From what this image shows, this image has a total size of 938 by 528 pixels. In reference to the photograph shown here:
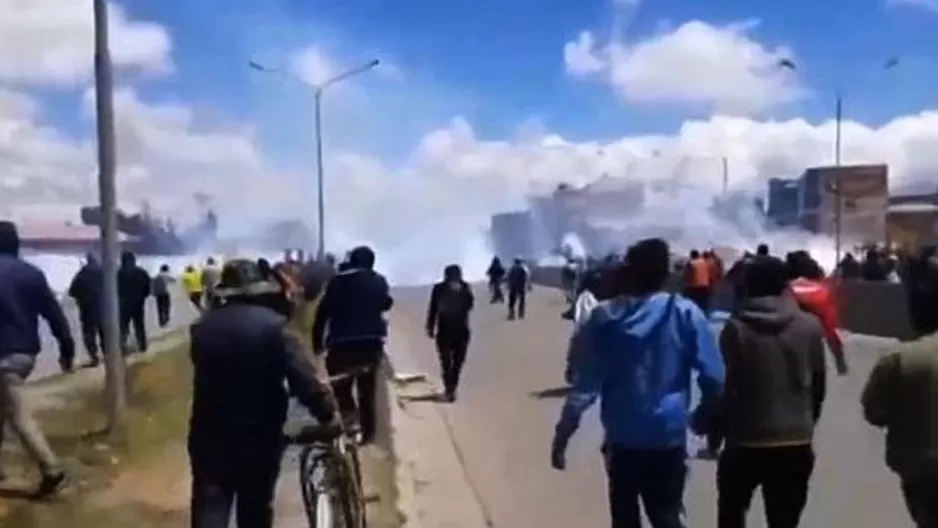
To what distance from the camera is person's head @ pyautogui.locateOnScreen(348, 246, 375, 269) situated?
12944mm

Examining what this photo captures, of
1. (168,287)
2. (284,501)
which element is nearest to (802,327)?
(284,501)

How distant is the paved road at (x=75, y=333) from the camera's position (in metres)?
24.9

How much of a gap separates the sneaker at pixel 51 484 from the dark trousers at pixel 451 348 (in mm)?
8186

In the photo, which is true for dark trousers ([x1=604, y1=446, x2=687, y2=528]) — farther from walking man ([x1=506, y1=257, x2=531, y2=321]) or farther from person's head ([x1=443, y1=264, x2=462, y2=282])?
walking man ([x1=506, y1=257, x2=531, y2=321])

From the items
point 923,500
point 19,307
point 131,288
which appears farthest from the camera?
point 131,288

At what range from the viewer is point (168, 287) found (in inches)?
1553

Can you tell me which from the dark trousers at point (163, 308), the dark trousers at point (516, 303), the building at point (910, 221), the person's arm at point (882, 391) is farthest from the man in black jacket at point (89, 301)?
the building at point (910, 221)

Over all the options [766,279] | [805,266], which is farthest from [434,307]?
[766,279]

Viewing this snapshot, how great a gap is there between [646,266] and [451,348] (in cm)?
1306

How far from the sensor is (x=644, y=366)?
6195 mm

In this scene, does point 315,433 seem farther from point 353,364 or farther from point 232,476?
point 353,364

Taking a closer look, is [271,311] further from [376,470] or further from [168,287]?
[168,287]

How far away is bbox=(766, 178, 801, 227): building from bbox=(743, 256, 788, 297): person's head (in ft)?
453

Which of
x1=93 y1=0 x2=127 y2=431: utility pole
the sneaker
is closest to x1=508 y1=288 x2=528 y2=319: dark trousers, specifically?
x1=93 y1=0 x2=127 y2=431: utility pole
